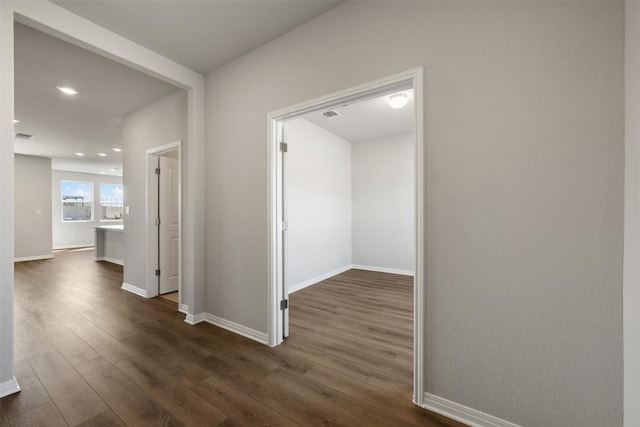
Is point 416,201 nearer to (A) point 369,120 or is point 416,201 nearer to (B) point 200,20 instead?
(B) point 200,20

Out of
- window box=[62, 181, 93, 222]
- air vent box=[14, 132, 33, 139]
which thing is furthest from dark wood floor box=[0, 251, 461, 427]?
window box=[62, 181, 93, 222]

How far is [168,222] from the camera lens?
3.96 meters

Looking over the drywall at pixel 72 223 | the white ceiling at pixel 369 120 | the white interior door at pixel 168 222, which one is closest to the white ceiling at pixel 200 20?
the white ceiling at pixel 369 120

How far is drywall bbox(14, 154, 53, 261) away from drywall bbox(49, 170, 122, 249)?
1.55m

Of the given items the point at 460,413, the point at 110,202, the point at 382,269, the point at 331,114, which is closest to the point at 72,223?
the point at 110,202

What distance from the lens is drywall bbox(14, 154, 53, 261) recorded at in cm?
671

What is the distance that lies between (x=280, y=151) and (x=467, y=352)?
207 centimetres

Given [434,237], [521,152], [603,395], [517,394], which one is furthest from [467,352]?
[521,152]

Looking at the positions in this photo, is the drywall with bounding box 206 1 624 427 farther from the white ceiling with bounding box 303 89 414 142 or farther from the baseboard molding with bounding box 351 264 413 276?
the baseboard molding with bounding box 351 264 413 276

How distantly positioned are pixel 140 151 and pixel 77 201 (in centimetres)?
797

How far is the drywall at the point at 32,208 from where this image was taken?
6715 millimetres

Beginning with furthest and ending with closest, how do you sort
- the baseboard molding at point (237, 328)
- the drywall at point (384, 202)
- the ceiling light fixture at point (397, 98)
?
the drywall at point (384, 202)
the ceiling light fixture at point (397, 98)
the baseboard molding at point (237, 328)

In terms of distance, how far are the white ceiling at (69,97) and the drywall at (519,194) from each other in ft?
8.85

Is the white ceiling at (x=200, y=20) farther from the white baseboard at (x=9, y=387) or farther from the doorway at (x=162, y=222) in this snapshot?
the white baseboard at (x=9, y=387)
